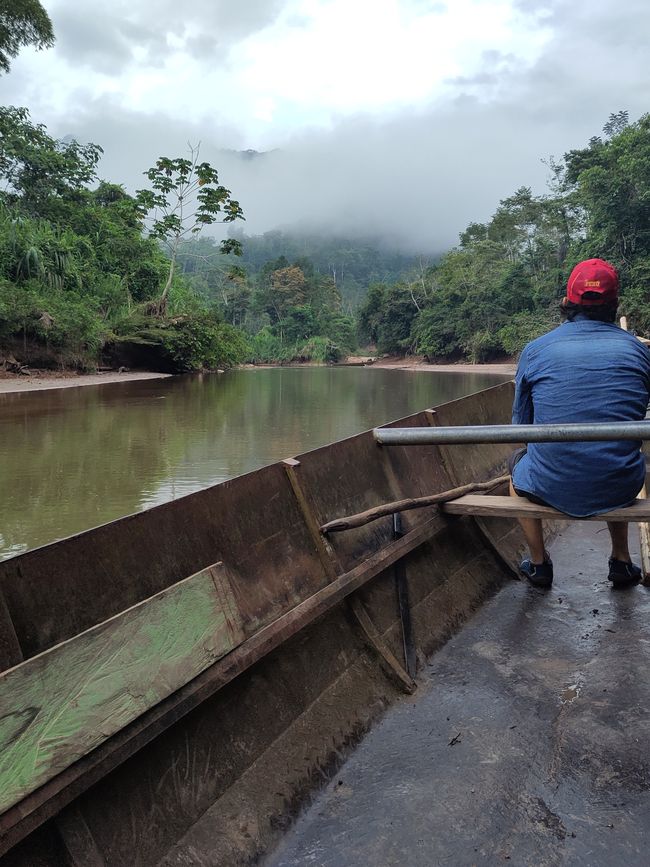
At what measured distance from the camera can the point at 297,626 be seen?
6.97ft

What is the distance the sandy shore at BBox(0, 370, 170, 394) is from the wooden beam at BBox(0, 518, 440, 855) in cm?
1759

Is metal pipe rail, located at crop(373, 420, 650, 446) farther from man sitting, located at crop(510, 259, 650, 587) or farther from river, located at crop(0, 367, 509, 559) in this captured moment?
river, located at crop(0, 367, 509, 559)

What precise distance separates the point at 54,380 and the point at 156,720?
2144 cm

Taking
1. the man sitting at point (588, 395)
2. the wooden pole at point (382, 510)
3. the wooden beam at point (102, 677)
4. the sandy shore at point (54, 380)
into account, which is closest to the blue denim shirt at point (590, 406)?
the man sitting at point (588, 395)

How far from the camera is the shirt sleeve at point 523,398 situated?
10.1ft

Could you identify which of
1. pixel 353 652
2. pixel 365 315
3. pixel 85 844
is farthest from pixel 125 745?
pixel 365 315

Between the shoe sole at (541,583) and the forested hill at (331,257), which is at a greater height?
the forested hill at (331,257)

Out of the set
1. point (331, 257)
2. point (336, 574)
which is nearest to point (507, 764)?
point (336, 574)

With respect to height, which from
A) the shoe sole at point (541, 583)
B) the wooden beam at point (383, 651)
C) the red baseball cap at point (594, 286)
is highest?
the red baseball cap at point (594, 286)

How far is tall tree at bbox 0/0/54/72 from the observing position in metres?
22.8

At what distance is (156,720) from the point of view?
1615mm

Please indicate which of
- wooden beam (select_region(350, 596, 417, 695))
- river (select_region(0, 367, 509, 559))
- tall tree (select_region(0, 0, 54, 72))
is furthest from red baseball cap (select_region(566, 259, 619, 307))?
tall tree (select_region(0, 0, 54, 72))

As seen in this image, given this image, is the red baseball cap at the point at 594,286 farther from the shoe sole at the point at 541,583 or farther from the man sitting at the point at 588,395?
the shoe sole at the point at 541,583

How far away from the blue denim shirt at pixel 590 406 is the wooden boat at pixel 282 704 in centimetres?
67
